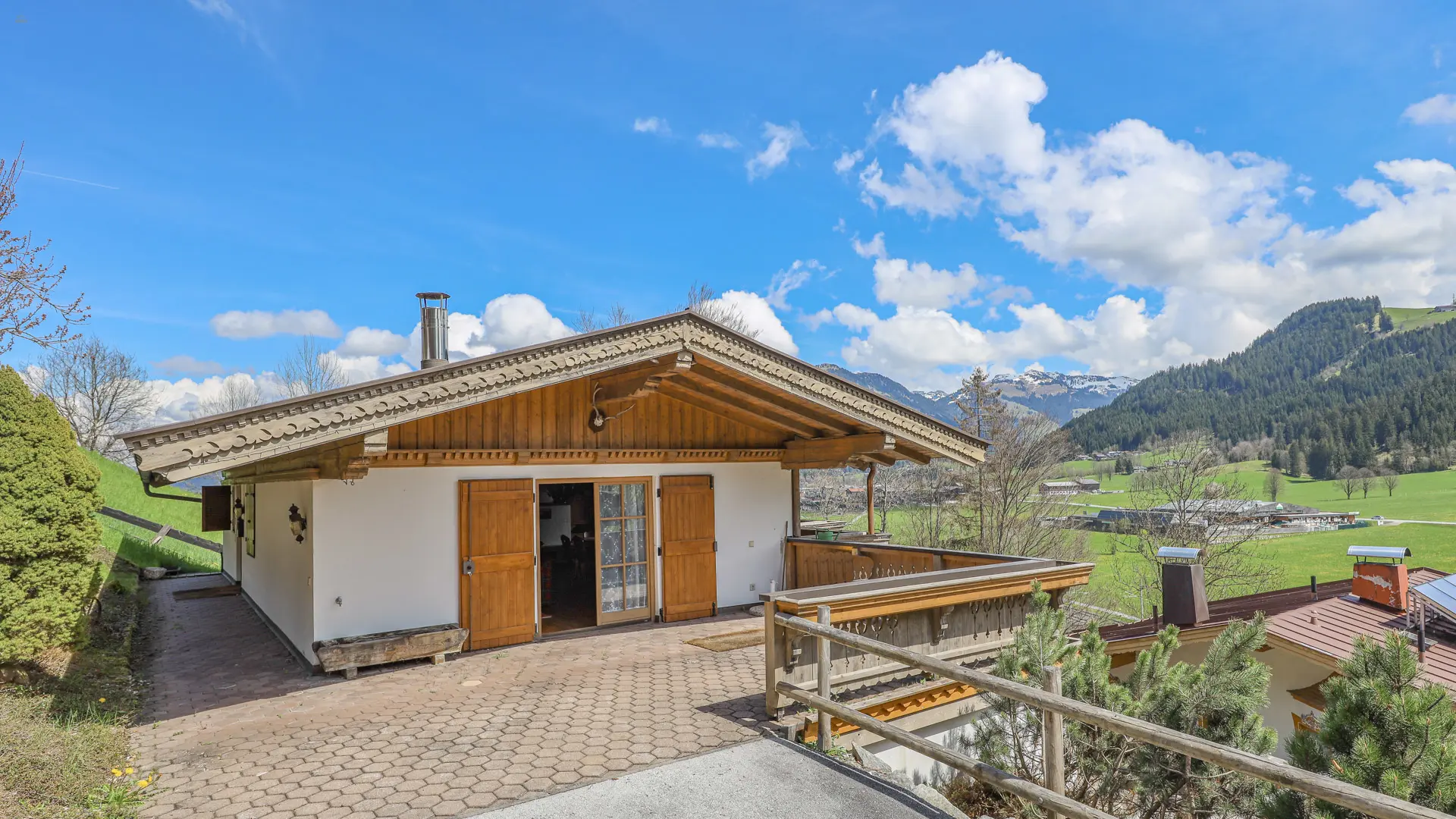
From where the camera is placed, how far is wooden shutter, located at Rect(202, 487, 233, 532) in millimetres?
15086

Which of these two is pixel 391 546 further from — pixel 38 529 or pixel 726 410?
pixel 726 410

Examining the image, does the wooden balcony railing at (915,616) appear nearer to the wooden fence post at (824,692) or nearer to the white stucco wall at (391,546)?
the wooden fence post at (824,692)

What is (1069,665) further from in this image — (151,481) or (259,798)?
(151,481)

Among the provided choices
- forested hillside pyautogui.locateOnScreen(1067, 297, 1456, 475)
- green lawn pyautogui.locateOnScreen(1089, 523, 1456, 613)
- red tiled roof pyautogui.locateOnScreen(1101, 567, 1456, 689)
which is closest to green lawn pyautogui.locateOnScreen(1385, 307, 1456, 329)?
forested hillside pyautogui.locateOnScreen(1067, 297, 1456, 475)

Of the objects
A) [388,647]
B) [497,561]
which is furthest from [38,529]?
[497,561]

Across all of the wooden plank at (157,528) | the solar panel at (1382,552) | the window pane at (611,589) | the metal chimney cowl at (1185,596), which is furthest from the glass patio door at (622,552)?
the wooden plank at (157,528)

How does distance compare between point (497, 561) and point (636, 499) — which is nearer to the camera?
point (497, 561)

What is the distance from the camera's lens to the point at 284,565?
30.9 feet

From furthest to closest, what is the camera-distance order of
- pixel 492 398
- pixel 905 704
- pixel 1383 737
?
1. pixel 492 398
2. pixel 905 704
3. pixel 1383 737

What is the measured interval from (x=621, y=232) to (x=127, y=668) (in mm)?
33284

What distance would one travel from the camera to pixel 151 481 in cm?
556

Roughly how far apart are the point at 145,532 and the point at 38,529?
16.7 metres

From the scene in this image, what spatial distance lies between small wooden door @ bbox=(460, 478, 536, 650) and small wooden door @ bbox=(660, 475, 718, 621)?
6.07ft

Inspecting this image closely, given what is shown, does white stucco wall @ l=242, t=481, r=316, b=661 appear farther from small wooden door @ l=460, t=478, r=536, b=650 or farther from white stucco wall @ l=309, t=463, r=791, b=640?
small wooden door @ l=460, t=478, r=536, b=650
